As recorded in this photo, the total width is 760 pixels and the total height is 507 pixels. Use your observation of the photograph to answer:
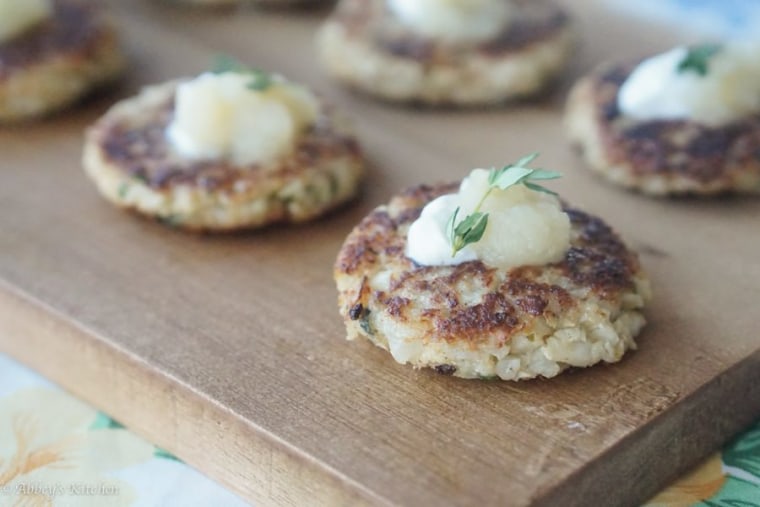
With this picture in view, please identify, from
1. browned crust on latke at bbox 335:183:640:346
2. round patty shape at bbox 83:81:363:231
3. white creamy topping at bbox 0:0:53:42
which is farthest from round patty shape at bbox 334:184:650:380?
white creamy topping at bbox 0:0:53:42

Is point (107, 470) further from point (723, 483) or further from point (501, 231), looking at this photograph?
point (723, 483)

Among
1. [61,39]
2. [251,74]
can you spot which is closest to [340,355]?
[251,74]

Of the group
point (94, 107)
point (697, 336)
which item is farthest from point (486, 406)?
point (94, 107)

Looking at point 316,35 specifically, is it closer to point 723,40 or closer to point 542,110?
point 542,110

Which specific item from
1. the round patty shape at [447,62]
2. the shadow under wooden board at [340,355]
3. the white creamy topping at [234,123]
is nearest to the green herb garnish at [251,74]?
the white creamy topping at [234,123]

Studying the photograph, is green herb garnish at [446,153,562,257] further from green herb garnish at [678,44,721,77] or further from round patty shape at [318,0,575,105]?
round patty shape at [318,0,575,105]

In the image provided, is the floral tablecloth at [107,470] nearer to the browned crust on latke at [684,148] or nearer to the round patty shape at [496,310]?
the round patty shape at [496,310]
